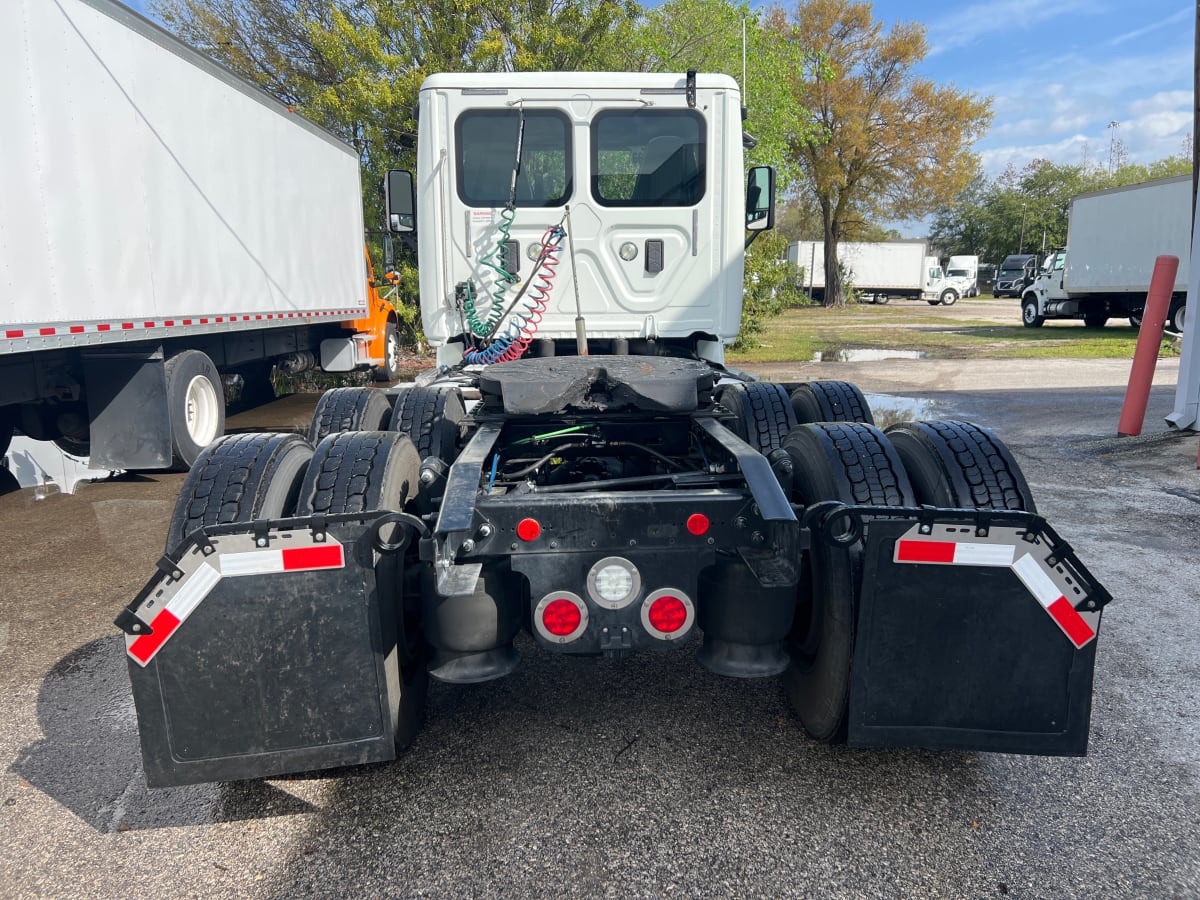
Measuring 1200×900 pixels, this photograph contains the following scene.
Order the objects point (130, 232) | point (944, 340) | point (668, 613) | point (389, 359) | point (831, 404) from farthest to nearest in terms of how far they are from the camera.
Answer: point (944, 340) < point (389, 359) < point (130, 232) < point (831, 404) < point (668, 613)

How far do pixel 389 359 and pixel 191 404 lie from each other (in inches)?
265

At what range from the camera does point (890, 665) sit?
8.01 feet

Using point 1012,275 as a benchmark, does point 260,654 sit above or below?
below

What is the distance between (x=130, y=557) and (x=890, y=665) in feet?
15.3

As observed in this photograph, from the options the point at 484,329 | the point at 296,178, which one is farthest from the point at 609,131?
the point at 296,178

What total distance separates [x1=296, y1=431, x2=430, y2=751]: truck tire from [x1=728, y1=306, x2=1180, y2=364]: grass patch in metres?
13.4

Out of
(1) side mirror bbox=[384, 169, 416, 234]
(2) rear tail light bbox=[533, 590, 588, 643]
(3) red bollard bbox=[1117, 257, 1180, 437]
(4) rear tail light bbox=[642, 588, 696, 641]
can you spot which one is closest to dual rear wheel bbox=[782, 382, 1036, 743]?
(4) rear tail light bbox=[642, 588, 696, 641]

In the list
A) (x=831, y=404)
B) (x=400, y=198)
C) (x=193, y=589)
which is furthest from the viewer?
(x=400, y=198)

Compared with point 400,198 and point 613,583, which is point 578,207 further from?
point 613,583

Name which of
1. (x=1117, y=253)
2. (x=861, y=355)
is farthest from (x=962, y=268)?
(x=861, y=355)

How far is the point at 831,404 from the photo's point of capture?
4336 millimetres

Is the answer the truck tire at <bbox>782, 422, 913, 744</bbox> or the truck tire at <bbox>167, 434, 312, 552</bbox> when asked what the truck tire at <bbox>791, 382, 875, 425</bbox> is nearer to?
the truck tire at <bbox>782, 422, 913, 744</bbox>

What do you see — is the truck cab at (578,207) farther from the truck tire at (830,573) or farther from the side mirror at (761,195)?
the truck tire at (830,573)

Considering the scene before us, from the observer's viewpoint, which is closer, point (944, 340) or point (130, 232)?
point (130, 232)
